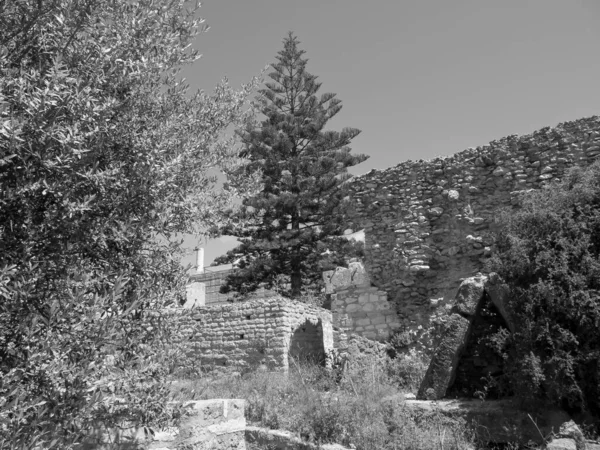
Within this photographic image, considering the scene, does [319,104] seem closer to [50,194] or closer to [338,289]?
[338,289]

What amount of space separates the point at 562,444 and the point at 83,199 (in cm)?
463

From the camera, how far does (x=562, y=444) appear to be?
14.2 ft

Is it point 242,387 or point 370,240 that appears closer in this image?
point 242,387

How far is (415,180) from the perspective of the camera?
34.6ft

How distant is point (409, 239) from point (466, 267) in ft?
4.46

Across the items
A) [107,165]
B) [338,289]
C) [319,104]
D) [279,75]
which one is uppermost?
[279,75]

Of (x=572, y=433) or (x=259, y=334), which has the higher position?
(x=259, y=334)

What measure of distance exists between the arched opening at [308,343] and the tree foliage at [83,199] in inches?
267

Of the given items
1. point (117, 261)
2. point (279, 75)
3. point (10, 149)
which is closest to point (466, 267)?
point (117, 261)

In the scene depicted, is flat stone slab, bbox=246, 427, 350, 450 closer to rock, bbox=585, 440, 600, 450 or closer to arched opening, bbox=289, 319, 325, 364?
rock, bbox=585, 440, 600, 450

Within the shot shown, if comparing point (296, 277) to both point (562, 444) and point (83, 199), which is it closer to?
point (562, 444)

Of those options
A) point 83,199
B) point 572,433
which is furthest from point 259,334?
point 83,199

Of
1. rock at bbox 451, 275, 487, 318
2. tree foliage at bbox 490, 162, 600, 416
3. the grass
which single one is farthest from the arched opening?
tree foliage at bbox 490, 162, 600, 416

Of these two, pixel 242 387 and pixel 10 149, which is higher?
→ pixel 10 149
